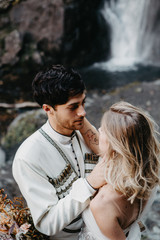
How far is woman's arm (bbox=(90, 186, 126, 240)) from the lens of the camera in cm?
162

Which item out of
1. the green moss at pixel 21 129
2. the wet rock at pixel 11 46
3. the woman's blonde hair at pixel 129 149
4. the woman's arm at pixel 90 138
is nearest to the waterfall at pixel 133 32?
the wet rock at pixel 11 46

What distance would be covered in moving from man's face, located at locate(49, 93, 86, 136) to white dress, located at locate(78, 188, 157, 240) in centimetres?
66

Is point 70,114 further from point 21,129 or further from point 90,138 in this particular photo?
point 21,129

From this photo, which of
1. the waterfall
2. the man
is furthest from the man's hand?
the waterfall

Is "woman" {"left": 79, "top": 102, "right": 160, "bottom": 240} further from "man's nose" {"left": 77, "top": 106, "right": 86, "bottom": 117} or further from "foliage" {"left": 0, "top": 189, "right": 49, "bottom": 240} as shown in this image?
"foliage" {"left": 0, "top": 189, "right": 49, "bottom": 240}

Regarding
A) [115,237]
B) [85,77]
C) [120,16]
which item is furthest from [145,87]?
[115,237]

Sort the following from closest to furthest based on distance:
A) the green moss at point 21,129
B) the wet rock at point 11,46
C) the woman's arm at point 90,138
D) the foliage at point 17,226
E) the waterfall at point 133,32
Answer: the foliage at point 17,226 → the woman's arm at point 90,138 → the green moss at point 21,129 → the wet rock at point 11,46 → the waterfall at point 133,32

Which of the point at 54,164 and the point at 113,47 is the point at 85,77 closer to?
the point at 113,47

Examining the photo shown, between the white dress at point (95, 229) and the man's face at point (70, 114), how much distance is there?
2.16 feet

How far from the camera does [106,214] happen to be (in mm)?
1626

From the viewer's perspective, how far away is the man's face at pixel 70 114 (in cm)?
202

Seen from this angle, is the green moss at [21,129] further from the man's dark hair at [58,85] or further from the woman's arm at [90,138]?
the man's dark hair at [58,85]

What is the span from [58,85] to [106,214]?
97 centimetres

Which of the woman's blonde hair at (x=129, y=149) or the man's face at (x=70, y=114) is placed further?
the man's face at (x=70, y=114)
